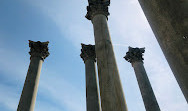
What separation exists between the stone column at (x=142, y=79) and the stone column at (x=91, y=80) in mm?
9888

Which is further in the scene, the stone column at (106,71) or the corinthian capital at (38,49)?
the corinthian capital at (38,49)

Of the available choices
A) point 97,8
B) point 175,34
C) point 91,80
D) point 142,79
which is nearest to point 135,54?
point 142,79

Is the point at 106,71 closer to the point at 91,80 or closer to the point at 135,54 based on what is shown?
the point at 91,80

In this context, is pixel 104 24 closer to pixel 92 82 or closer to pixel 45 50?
pixel 92 82

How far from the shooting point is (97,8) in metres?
23.3

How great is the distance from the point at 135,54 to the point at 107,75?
21.2 meters

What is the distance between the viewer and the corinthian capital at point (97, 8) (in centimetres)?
2298

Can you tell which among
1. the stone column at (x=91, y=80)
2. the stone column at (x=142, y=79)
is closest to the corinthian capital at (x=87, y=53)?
the stone column at (x=91, y=80)

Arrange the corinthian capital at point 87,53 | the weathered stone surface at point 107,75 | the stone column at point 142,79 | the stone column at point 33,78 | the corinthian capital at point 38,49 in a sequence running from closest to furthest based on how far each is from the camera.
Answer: the weathered stone surface at point 107,75, the stone column at point 33,78, the stone column at point 142,79, the corinthian capital at point 38,49, the corinthian capital at point 87,53

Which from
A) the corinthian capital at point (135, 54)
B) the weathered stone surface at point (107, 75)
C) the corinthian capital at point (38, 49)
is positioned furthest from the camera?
the corinthian capital at point (135, 54)

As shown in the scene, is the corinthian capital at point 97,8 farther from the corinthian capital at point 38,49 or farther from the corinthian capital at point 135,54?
the corinthian capital at point 135,54

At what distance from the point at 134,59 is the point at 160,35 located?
28.8 meters

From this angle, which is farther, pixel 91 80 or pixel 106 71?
pixel 91 80

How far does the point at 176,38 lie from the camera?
19.7ft
